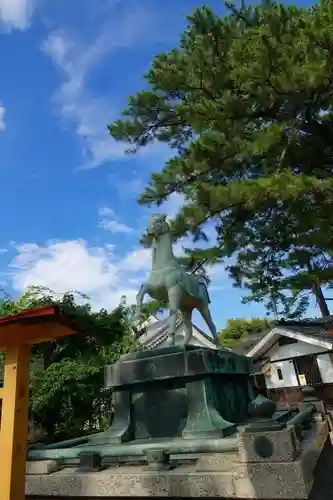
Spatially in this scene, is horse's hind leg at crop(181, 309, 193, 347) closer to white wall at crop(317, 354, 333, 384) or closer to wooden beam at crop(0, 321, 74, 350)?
wooden beam at crop(0, 321, 74, 350)

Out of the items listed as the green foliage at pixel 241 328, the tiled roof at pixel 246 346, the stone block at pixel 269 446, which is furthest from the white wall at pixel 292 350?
the stone block at pixel 269 446

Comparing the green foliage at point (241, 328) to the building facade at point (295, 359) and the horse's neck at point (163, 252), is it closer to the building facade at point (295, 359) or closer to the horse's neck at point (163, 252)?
the building facade at point (295, 359)

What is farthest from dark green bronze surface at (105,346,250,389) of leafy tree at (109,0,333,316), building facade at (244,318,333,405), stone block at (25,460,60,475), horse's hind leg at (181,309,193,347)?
building facade at (244,318,333,405)

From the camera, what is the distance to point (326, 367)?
48.4 feet

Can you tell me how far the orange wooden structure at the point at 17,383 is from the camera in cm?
234

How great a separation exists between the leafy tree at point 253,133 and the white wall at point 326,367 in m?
5.84

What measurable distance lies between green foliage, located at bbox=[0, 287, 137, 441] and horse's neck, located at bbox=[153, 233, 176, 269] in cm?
331

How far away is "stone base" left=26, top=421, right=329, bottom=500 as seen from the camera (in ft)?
8.34

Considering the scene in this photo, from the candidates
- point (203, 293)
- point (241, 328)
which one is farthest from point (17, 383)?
point (241, 328)

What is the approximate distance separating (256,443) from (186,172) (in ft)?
21.8

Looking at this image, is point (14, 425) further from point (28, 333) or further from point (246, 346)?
point (246, 346)

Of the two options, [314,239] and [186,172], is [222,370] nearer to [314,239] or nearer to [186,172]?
[314,239]

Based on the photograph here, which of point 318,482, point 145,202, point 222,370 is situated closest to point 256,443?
point 318,482

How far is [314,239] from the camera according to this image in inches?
276
